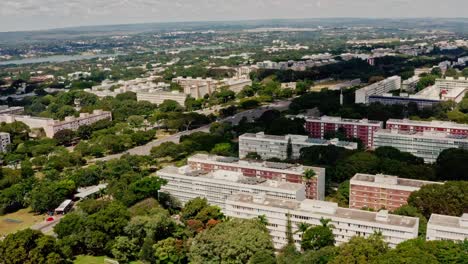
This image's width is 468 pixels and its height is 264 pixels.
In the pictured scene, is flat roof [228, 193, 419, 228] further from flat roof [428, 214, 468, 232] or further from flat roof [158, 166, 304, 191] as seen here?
flat roof [158, 166, 304, 191]

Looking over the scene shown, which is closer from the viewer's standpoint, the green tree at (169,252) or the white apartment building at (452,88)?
the green tree at (169,252)

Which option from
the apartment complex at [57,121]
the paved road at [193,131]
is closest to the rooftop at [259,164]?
the paved road at [193,131]

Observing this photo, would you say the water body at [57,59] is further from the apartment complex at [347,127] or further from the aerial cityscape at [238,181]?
the apartment complex at [347,127]

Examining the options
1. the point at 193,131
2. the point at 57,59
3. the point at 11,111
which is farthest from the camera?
the point at 57,59

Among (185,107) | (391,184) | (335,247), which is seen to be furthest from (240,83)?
(335,247)

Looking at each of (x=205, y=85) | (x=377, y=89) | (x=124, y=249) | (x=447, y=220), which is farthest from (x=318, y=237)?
(x=205, y=85)

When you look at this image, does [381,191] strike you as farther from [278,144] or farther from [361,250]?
[278,144]

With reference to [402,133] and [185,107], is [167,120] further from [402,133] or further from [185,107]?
[402,133]
